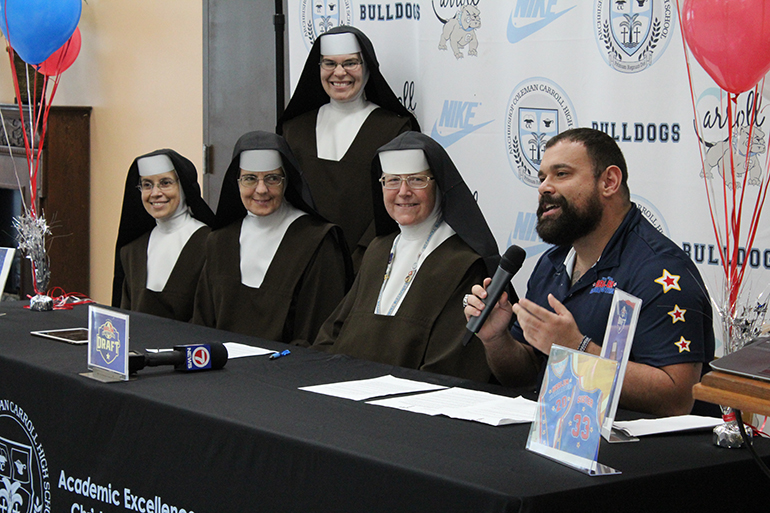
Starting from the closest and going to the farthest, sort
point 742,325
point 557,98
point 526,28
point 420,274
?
1. point 742,325
2. point 420,274
3. point 557,98
4. point 526,28

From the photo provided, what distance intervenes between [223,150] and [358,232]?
1893 mm

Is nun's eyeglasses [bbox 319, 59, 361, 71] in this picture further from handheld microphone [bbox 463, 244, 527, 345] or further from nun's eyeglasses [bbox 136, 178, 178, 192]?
handheld microphone [bbox 463, 244, 527, 345]

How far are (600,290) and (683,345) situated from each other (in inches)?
11.7

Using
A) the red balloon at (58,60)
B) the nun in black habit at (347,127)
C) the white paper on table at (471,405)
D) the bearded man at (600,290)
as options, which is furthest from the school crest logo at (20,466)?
the red balloon at (58,60)

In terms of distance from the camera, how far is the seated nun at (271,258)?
3.94 metres

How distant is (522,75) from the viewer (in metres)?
3.99

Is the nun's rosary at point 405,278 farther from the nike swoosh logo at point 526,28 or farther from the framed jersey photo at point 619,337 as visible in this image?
the framed jersey photo at point 619,337

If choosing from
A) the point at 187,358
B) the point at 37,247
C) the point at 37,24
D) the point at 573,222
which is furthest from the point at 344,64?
the point at 187,358

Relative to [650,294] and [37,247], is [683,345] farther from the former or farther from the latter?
[37,247]

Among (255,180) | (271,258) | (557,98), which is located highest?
(557,98)

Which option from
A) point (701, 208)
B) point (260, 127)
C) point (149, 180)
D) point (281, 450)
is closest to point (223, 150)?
point (260, 127)

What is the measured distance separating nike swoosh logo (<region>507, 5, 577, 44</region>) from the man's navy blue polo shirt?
1441 mm

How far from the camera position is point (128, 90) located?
7.03 meters

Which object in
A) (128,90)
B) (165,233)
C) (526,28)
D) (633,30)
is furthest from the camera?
(128,90)
